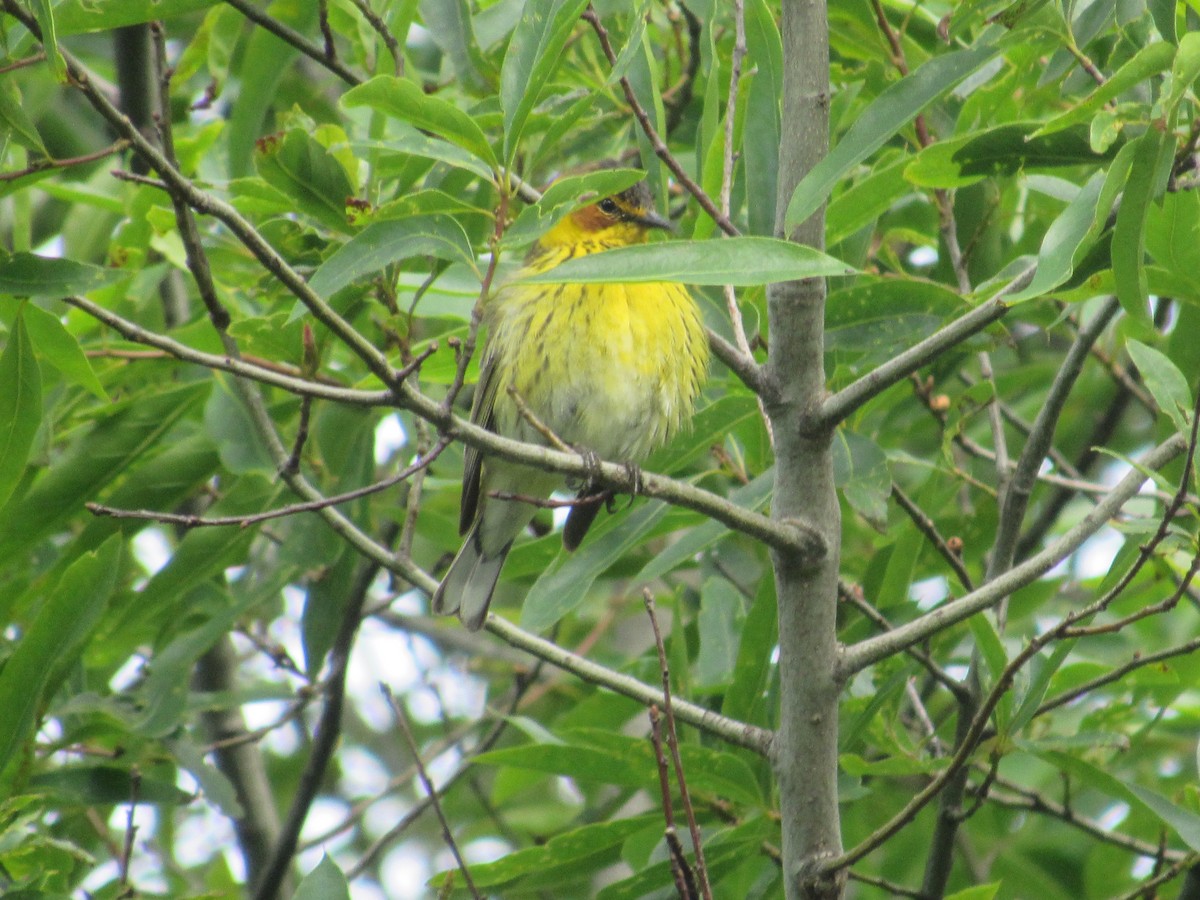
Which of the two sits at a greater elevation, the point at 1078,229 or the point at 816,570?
the point at 1078,229

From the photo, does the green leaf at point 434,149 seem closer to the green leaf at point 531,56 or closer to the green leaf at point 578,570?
the green leaf at point 531,56

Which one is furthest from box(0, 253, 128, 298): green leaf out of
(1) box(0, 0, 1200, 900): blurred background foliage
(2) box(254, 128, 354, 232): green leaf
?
(2) box(254, 128, 354, 232): green leaf

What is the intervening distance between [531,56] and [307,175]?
815 mm

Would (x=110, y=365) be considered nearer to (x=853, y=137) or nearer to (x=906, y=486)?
(x=853, y=137)

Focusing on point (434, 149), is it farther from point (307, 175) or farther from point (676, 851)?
point (676, 851)

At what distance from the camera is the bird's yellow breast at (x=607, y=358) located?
14.5ft

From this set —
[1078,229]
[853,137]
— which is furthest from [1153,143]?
[853,137]

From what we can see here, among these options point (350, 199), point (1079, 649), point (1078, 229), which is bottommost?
point (1078, 229)

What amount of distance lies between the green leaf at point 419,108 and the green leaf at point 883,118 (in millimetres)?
627

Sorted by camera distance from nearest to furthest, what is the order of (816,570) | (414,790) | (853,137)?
(853,137), (816,570), (414,790)

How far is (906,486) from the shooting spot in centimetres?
639

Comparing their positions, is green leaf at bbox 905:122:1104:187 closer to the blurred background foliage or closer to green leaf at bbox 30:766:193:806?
the blurred background foliage

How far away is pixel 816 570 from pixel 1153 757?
3744 millimetres

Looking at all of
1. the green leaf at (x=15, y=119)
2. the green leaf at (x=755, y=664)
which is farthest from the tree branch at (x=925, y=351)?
the green leaf at (x=15, y=119)
